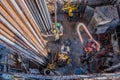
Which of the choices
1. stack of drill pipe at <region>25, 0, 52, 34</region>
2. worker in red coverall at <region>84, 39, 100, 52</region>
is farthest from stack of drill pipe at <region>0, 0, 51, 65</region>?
worker in red coverall at <region>84, 39, 100, 52</region>

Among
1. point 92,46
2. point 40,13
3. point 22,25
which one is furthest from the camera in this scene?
point 92,46

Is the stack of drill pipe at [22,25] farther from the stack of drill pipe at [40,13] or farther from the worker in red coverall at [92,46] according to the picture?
the worker in red coverall at [92,46]

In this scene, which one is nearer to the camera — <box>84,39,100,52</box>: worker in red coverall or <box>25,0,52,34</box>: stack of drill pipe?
<box>25,0,52,34</box>: stack of drill pipe

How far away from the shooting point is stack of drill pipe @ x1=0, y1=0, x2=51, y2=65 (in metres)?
9.47

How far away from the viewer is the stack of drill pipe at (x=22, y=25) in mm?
9469

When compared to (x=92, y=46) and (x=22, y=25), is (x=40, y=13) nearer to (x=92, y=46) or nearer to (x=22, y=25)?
(x=22, y=25)

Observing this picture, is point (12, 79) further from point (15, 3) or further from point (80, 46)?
point (80, 46)

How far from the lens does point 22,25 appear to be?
10977 millimetres

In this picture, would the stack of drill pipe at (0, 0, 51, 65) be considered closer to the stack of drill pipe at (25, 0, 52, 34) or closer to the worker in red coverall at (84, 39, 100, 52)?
the stack of drill pipe at (25, 0, 52, 34)

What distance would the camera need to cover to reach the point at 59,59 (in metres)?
17.6

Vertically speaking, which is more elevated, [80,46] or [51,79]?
[80,46]

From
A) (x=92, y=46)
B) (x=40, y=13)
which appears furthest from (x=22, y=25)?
(x=92, y=46)

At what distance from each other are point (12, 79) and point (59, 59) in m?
5.23

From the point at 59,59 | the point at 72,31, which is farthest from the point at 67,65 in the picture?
the point at 72,31
